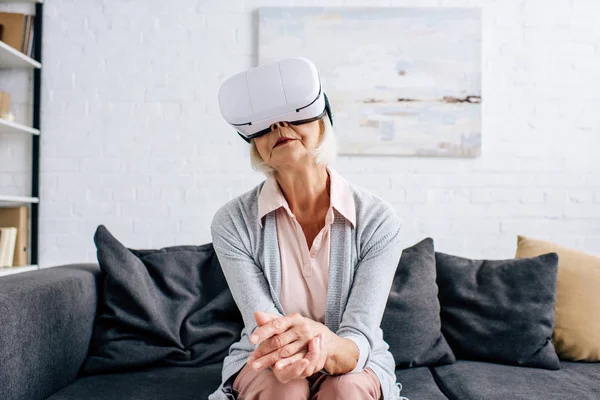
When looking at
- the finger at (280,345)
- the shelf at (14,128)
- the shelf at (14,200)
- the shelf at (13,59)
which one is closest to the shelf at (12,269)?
the shelf at (14,200)

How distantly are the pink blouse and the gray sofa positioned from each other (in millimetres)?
417

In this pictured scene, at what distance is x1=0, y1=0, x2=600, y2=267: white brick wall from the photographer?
2.84 metres

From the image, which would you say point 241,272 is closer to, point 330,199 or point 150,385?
point 330,199

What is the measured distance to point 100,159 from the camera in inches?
113

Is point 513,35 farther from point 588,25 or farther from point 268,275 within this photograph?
point 268,275

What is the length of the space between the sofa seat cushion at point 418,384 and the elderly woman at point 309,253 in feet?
0.57

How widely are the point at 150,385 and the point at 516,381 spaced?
1181 millimetres

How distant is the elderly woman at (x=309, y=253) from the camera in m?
1.50

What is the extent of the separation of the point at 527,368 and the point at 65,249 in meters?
2.24

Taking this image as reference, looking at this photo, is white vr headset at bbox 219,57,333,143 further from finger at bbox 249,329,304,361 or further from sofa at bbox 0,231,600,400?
sofa at bbox 0,231,600,400

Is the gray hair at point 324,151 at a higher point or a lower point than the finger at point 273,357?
higher

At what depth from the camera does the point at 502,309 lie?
6.78ft

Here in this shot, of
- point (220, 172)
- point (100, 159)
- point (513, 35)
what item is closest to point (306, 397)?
point (220, 172)

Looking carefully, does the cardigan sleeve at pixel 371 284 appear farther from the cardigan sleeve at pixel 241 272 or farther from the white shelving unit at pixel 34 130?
the white shelving unit at pixel 34 130
